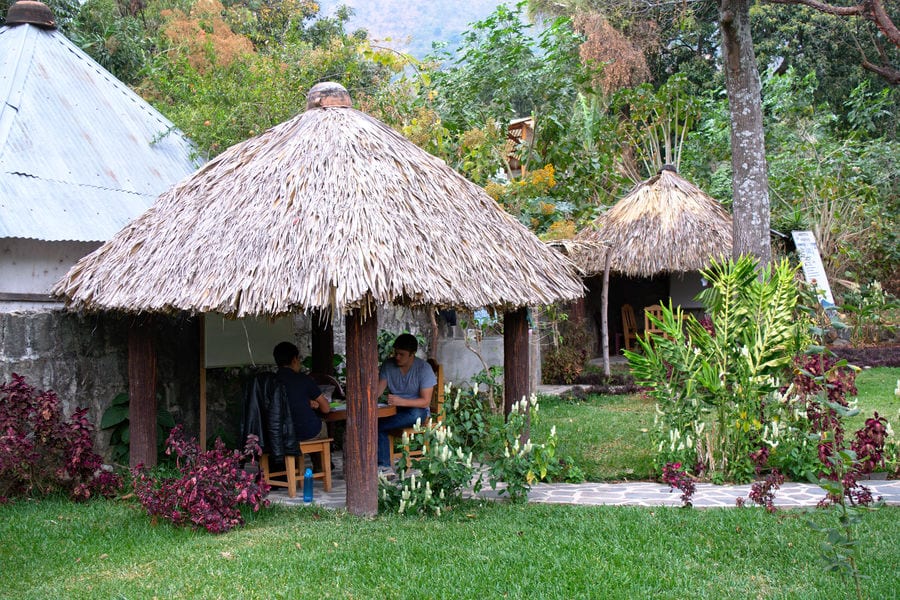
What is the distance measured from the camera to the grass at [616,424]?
7.49 m

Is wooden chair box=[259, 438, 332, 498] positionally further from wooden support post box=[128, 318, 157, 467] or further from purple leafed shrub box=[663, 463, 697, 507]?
purple leafed shrub box=[663, 463, 697, 507]

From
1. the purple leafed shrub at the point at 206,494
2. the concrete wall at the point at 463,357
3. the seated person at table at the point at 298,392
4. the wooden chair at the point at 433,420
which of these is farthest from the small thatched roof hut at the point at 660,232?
the purple leafed shrub at the point at 206,494

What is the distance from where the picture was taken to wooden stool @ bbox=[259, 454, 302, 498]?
6.62 m

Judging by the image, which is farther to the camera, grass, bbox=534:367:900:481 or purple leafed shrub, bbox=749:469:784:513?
grass, bbox=534:367:900:481

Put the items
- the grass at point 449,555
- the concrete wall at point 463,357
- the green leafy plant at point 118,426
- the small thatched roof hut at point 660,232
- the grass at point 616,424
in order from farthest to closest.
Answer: the small thatched roof hut at point 660,232 → the concrete wall at point 463,357 → the grass at point 616,424 → the green leafy plant at point 118,426 → the grass at point 449,555

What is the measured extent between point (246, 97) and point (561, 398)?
583cm

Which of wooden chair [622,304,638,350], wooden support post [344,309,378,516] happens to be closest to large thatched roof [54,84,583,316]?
wooden support post [344,309,378,516]

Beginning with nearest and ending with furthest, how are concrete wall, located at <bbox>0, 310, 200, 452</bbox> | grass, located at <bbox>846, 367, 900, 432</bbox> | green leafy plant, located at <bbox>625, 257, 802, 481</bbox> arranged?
concrete wall, located at <bbox>0, 310, 200, 452</bbox>, green leafy plant, located at <bbox>625, 257, 802, 481</bbox>, grass, located at <bbox>846, 367, 900, 432</bbox>

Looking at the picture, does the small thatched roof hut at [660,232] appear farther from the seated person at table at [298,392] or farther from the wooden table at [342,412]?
the seated person at table at [298,392]

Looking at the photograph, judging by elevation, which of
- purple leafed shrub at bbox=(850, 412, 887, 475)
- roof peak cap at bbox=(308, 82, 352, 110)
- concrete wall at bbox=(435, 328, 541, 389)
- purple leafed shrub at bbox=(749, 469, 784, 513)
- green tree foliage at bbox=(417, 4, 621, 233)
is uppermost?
green tree foliage at bbox=(417, 4, 621, 233)

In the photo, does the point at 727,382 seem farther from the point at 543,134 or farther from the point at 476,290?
the point at 543,134

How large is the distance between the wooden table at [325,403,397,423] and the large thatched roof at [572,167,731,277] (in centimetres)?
879

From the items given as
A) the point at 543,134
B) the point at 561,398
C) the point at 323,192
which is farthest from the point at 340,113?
the point at 561,398

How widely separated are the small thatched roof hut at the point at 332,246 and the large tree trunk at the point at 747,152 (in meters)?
2.41
